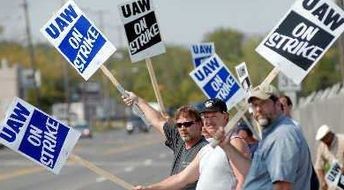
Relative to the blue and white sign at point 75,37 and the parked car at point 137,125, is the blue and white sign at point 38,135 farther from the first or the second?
the parked car at point 137,125

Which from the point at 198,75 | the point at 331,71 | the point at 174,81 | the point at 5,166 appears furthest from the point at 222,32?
the point at 198,75

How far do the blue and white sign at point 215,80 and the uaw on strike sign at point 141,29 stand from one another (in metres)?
1.56

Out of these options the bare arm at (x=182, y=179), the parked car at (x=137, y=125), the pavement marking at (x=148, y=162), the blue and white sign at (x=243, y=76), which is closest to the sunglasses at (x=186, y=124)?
the bare arm at (x=182, y=179)

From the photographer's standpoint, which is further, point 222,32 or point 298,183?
point 222,32

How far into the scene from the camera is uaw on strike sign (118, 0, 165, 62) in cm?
947

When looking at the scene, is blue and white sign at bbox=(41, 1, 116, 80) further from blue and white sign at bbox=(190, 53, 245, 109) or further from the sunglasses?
blue and white sign at bbox=(190, 53, 245, 109)

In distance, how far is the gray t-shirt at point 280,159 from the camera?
6.58m

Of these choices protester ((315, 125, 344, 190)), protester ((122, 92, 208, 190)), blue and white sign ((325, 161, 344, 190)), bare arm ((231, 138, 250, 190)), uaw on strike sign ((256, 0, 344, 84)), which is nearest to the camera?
bare arm ((231, 138, 250, 190))

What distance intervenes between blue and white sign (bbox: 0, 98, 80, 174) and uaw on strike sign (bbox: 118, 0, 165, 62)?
3.53 ft

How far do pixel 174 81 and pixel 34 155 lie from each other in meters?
157

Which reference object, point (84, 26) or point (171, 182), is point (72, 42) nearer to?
point (84, 26)

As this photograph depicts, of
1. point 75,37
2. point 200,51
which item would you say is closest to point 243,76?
point 200,51

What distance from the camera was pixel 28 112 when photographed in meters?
8.67

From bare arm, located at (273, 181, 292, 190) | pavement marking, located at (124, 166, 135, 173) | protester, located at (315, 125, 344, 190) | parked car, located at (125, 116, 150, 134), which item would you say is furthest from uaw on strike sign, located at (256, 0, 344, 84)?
parked car, located at (125, 116, 150, 134)
